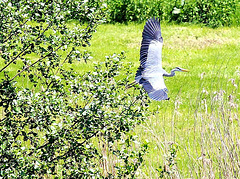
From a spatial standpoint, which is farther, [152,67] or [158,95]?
[152,67]

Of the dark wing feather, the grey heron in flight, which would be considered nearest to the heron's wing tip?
the grey heron in flight

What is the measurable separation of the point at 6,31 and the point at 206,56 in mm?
7416

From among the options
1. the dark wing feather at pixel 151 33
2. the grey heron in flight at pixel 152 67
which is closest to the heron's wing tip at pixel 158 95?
the grey heron in flight at pixel 152 67

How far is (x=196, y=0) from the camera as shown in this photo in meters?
12.6

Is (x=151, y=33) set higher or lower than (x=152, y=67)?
higher

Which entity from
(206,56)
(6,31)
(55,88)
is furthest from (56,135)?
(206,56)

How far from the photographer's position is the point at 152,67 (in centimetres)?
422

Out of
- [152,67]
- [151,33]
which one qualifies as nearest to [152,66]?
[152,67]

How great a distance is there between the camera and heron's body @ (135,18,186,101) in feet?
12.6

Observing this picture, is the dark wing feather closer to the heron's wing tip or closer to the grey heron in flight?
the grey heron in flight

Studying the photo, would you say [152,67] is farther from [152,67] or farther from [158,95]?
[158,95]

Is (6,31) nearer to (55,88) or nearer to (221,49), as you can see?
(55,88)

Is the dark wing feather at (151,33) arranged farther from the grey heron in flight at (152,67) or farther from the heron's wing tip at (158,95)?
the heron's wing tip at (158,95)

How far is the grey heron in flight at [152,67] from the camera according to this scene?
151 inches
